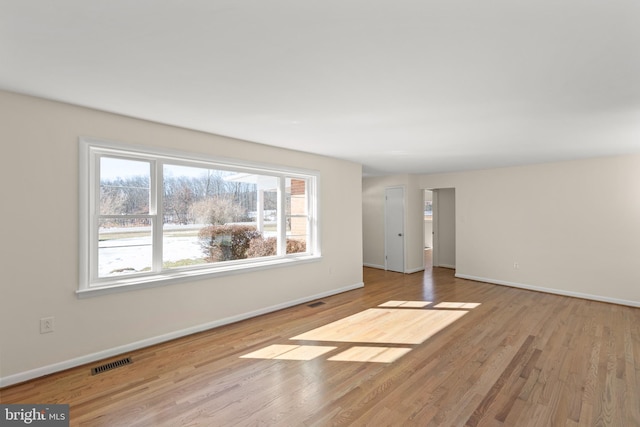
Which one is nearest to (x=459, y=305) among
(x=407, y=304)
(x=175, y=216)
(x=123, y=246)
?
(x=407, y=304)

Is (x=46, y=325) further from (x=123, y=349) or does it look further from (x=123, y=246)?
(x=123, y=246)

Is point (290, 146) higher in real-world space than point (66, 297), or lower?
higher

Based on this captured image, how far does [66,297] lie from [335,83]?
9.91ft

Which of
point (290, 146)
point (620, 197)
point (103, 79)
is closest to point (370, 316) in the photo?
point (290, 146)

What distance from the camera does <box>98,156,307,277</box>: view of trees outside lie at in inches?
121

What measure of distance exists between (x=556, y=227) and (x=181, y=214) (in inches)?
243

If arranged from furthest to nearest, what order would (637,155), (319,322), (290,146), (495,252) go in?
(495,252) < (637,155) < (290,146) < (319,322)

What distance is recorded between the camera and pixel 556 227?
17.4 feet

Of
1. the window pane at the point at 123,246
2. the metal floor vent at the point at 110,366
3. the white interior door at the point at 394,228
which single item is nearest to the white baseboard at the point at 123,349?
the metal floor vent at the point at 110,366

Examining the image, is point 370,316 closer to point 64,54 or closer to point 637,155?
point 64,54

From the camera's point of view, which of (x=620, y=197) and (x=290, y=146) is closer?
(x=290, y=146)

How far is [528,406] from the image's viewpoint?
7.27 ft

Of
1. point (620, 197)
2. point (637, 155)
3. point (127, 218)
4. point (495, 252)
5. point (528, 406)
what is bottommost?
point (528, 406)

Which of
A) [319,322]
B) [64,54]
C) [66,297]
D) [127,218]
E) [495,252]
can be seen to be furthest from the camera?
[495,252]
